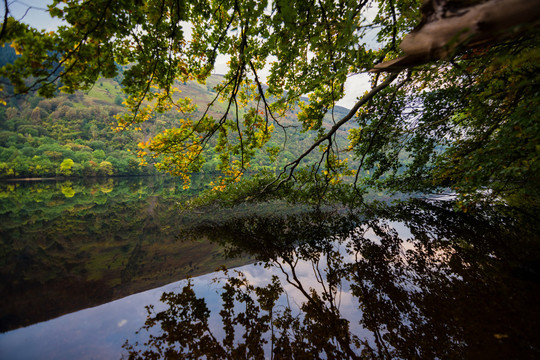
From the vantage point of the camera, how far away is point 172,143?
463cm

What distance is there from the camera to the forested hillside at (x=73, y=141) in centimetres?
5619

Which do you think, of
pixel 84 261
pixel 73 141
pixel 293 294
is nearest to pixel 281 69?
pixel 293 294

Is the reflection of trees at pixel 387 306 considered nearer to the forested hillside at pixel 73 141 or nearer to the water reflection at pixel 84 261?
the water reflection at pixel 84 261

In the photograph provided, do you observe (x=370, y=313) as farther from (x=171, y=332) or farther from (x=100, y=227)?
(x=100, y=227)

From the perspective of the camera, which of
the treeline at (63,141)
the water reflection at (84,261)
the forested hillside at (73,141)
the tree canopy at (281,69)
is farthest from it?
the forested hillside at (73,141)

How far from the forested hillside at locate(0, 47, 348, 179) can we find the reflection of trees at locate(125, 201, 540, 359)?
114 ft

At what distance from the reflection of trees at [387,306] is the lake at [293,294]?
21 mm

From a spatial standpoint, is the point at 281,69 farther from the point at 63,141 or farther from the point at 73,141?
the point at 63,141

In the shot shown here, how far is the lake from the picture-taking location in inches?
104

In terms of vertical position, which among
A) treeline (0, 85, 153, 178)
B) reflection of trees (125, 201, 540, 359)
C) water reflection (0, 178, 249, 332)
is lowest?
reflection of trees (125, 201, 540, 359)

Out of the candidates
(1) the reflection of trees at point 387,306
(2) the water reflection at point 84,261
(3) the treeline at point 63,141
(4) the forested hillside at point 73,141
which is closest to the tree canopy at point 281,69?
(1) the reflection of trees at point 387,306

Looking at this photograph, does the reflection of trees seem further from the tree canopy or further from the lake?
the tree canopy

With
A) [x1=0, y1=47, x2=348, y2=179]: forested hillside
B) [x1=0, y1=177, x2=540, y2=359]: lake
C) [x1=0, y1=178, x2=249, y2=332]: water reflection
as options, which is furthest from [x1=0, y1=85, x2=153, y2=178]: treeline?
[x1=0, y1=177, x2=540, y2=359]: lake

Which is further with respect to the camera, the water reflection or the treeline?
the treeline
